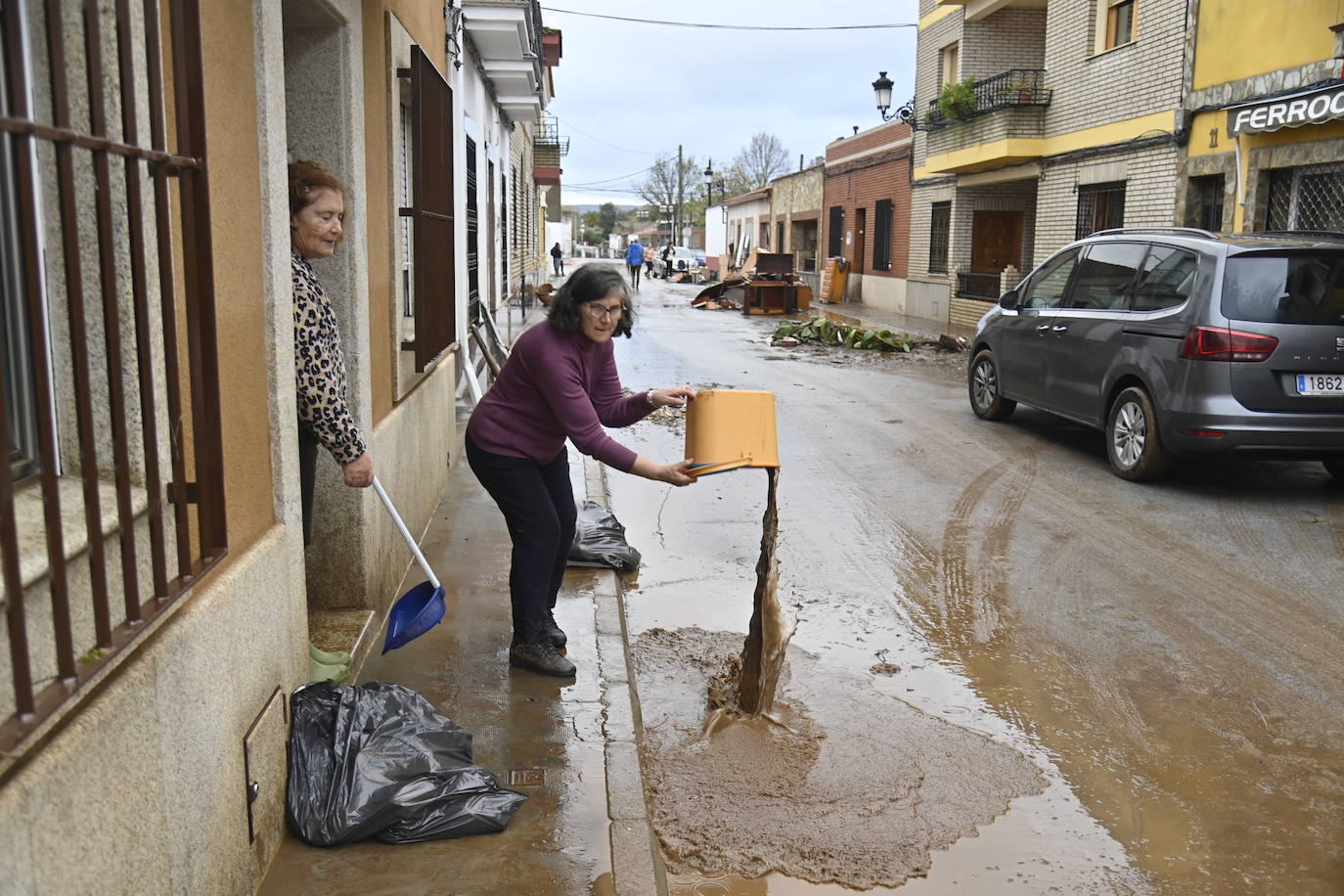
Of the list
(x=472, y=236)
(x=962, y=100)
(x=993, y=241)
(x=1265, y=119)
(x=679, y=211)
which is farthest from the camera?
(x=679, y=211)

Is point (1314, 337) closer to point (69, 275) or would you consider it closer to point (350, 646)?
point (350, 646)

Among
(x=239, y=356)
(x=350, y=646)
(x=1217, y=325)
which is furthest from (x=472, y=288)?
(x=239, y=356)

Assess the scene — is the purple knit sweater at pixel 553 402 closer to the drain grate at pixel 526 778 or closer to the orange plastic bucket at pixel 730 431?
the orange plastic bucket at pixel 730 431

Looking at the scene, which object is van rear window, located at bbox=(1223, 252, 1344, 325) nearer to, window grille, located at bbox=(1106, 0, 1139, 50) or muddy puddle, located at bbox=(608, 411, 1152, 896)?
muddy puddle, located at bbox=(608, 411, 1152, 896)

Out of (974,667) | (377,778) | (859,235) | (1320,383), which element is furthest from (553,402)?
(859,235)

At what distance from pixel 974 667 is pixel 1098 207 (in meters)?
15.4

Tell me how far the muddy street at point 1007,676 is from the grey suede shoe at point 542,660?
0.37m

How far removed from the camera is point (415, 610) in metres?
4.09

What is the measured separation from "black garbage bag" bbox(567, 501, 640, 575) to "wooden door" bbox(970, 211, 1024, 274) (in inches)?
761

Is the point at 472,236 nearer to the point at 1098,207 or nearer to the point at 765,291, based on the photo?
the point at 1098,207

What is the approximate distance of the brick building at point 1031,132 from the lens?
53.0 feet

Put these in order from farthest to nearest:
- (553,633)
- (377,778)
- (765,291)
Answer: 1. (765,291)
2. (553,633)
3. (377,778)

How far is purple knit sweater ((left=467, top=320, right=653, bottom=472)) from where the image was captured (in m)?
4.15

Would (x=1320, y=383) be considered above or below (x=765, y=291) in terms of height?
above
